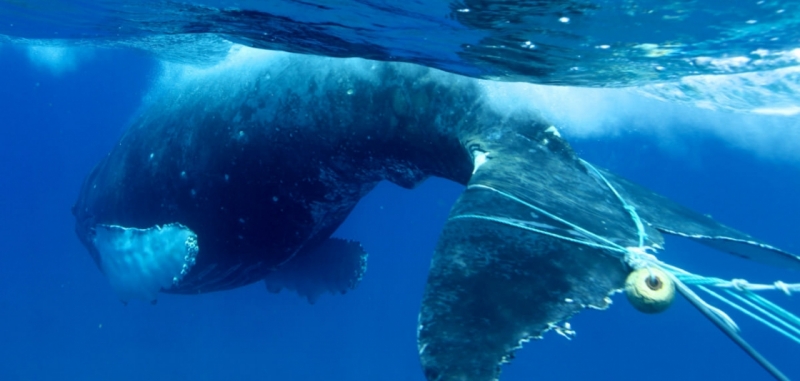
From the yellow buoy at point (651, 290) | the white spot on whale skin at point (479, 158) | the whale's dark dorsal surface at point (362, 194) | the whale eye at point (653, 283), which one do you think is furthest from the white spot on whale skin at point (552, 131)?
the whale eye at point (653, 283)

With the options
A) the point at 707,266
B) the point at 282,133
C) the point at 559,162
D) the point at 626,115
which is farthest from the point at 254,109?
the point at 707,266

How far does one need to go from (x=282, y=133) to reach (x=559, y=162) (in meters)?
3.40

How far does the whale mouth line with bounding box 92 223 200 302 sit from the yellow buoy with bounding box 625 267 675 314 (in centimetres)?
653

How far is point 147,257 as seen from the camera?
8344 millimetres

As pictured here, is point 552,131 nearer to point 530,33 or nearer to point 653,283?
point 530,33

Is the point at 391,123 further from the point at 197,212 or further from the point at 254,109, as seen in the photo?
the point at 197,212

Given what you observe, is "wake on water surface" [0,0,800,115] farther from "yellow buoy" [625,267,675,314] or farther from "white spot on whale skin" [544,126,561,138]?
"yellow buoy" [625,267,675,314]

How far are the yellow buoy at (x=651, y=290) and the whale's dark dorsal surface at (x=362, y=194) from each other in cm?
18

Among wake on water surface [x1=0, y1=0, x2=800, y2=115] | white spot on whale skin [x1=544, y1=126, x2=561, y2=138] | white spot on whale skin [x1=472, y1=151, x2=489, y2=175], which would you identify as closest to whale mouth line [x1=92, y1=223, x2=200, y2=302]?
wake on water surface [x1=0, y1=0, x2=800, y2=115]

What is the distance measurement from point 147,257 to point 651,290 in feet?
24.7

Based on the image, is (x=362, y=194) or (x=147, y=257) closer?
(x=362, y=194)

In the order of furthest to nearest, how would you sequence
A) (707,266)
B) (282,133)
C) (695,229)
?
(707,266), (282,133), (695,229)

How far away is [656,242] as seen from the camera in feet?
12.7

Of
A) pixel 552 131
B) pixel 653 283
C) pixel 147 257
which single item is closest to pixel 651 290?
pixel 653 283
